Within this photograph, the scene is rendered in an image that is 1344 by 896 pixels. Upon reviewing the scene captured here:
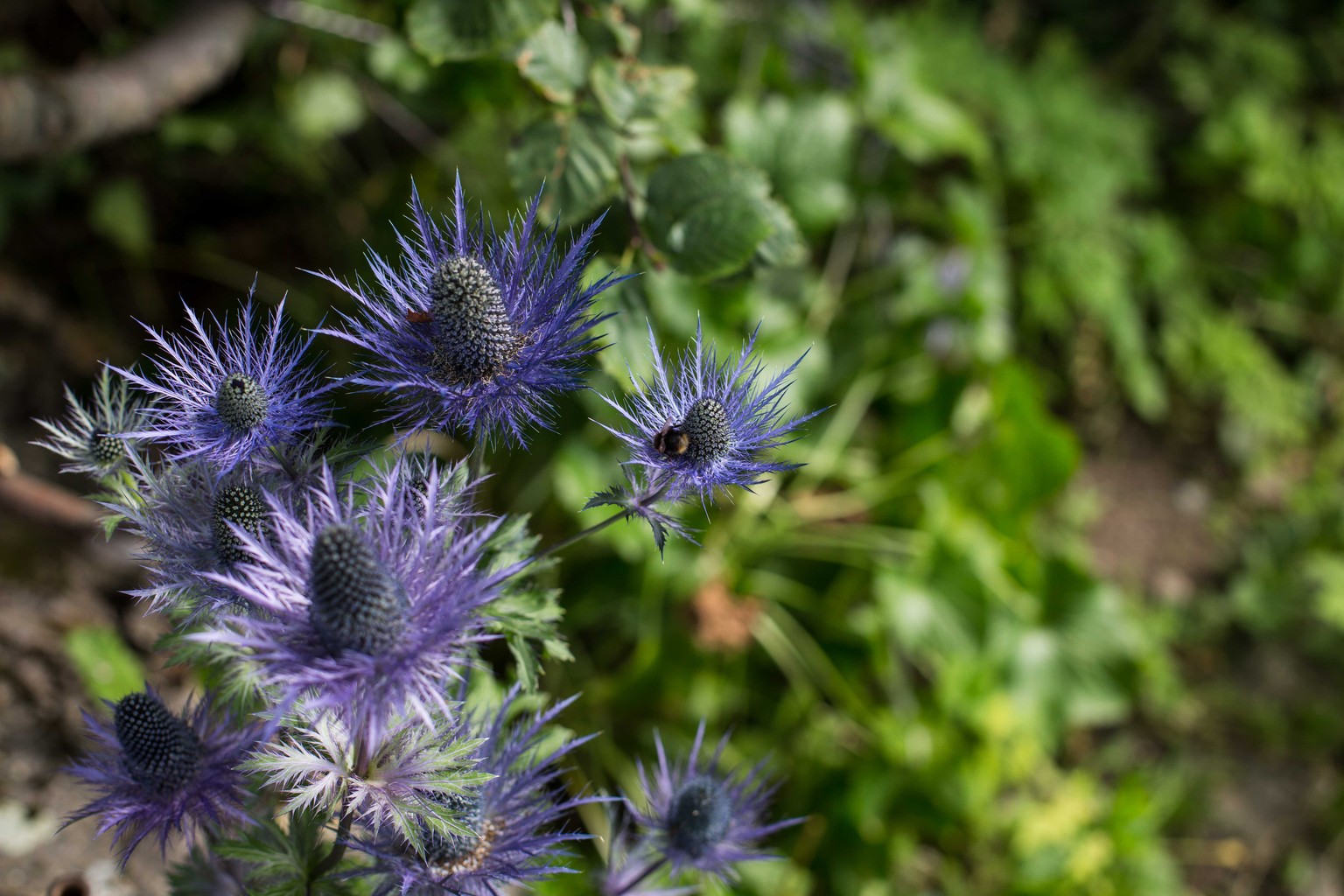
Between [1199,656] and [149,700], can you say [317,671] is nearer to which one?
[149,700]

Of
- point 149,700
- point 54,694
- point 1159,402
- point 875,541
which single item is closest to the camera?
point 149,700

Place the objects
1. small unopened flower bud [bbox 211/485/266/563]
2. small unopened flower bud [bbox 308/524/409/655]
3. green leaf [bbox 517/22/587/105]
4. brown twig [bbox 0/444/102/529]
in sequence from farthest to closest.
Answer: brown twig [bbox 0/444/102/529] → green leaf [bbox 517/22/587/105] → small unopened flower bud [bbox 211/485/266/563] → small unopened flower bud [bbox 308/524/409/655]

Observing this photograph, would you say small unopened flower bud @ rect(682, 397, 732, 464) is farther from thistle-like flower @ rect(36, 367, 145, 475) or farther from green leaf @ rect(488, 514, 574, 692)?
thistle-like flower @ rect(36, 367, 145, 475)

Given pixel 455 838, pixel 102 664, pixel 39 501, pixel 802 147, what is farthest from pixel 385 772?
pixel 802 147

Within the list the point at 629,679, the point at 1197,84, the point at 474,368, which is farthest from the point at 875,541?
the point at 1197,84

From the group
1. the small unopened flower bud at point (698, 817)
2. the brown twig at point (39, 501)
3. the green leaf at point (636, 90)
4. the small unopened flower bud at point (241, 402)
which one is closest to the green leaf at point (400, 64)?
the green leaf at point (636, 90)

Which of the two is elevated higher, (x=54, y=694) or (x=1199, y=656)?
(x=54, y=694)

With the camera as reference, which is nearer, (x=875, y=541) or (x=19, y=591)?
(x=19, y=591)

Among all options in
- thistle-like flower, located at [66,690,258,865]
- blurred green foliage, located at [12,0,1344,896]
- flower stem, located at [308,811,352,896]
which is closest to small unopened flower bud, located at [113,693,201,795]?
thistle-like flower, located at [66,690,258,865]
